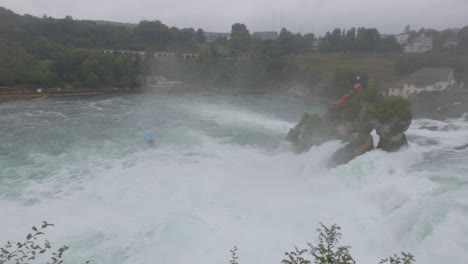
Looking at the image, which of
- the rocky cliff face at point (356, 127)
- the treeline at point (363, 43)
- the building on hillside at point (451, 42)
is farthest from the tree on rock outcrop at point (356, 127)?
the treeline at point (363, 43)

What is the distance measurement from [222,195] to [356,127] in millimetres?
8698

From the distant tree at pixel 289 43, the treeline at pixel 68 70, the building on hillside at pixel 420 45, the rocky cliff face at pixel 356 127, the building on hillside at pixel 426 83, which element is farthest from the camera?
the distant tree at pixel 289 43

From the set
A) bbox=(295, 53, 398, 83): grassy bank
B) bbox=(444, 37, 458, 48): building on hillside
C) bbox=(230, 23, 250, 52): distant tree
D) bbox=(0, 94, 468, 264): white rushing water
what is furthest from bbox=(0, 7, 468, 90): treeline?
bbox=(0, 94, 468, 264): white rushing water

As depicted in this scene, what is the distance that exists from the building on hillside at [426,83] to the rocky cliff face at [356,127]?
13421mm

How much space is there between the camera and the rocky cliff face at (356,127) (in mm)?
15992

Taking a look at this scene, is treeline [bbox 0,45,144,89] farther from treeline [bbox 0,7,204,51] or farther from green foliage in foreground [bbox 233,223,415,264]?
green foliage in foreground [bbox 233,223,415,264]

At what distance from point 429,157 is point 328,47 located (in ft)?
141

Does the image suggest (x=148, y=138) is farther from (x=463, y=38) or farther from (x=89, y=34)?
(x=89, y=34)

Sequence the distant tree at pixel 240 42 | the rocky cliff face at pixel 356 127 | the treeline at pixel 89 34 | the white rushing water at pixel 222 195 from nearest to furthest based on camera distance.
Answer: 1. the white rushing water at pixel 222 195
2. the rocky cliff face at pixel 356 127
3. the treeline at pixel 89 34
4. the distant tree at pixel 240 42

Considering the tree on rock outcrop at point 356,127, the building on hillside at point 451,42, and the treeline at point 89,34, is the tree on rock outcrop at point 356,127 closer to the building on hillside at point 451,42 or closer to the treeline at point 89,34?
the building on hillside at point 451,42

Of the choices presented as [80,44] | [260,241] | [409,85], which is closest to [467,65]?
[409,85]

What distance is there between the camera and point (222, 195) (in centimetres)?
1405

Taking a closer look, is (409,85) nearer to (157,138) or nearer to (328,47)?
(157,138)

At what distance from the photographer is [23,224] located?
38.5 ft
